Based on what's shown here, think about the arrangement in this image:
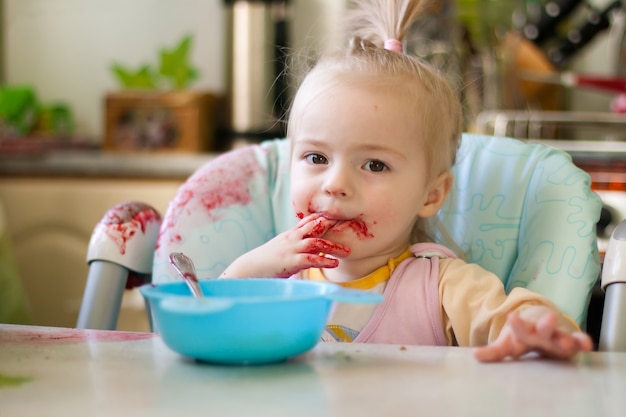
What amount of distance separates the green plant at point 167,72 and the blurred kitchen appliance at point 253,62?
0.16 metres

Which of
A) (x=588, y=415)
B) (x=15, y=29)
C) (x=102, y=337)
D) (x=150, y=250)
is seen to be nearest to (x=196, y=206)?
(x=150, y=250)

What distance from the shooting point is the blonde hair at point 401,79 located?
116 cm

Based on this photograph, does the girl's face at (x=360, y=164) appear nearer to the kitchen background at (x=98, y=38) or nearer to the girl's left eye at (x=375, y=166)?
the girl's left eye at (x=375, y=166)

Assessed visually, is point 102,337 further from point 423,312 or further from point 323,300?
point 423,312

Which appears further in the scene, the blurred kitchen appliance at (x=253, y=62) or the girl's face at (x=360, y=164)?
the blurred kitchen appliance at (x=253, y=62)

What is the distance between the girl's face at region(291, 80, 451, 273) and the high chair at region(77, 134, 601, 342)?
0.17 meters

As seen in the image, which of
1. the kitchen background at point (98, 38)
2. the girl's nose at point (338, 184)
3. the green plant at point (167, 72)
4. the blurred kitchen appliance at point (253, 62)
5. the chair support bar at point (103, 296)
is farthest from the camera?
the kitchen background at point (98, 38)

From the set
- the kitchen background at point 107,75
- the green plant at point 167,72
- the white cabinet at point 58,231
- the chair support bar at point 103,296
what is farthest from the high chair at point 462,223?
the green plant at point 167,72

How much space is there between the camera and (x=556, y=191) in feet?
4.00

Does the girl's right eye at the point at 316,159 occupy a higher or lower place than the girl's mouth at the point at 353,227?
higher

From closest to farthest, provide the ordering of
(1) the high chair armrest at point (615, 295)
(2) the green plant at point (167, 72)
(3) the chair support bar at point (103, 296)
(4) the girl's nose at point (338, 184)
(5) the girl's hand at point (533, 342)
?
(5) the girl's hand at point (533, 342) → (1) the high chair armrest at point (615, 295) → (4) the girl's nose at point (338, 184) → (3) the chair support bar at point (103, 296) → (2) the green plant at point (167, 72)

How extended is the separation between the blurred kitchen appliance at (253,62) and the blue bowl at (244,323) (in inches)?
75.8

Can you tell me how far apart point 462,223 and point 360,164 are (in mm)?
248

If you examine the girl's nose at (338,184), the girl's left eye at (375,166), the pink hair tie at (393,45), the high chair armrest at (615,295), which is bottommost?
the high chair armrest at (615,295)
